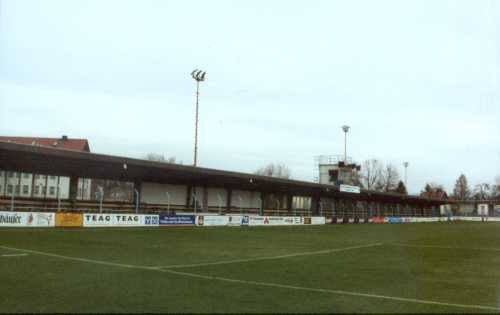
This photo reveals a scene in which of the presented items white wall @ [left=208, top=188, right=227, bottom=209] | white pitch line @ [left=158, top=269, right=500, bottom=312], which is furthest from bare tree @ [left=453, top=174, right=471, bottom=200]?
white pitch line @ [left=158, top=269, right=500, bottom=312]

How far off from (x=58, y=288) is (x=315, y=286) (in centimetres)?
584

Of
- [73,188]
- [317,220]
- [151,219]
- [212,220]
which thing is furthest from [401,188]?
[73,188]

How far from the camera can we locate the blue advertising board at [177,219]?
44.6 meters

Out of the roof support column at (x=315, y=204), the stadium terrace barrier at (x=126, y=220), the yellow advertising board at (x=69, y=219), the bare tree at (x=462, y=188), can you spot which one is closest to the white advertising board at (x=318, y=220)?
the stadium terrace barrier at (x=126, y=220)

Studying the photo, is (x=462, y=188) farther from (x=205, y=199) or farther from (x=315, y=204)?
(x=205, y=199)

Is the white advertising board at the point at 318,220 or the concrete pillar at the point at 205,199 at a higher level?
the concrete pillar at the point at 205,199

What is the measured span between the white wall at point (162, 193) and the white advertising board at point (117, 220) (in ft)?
21.5

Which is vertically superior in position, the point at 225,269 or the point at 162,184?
the point at 162,184

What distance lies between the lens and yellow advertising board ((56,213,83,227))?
120 feet

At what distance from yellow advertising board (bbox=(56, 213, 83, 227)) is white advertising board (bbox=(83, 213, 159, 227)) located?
1.48ft

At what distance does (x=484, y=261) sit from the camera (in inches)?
787

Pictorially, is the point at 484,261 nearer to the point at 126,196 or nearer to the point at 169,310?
the point at 169,310

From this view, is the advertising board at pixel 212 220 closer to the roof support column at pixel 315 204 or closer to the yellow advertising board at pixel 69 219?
the yellow advertising board at pixel 69 219

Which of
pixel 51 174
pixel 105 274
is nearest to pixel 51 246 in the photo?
pixel 105 274
